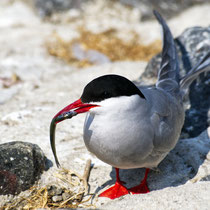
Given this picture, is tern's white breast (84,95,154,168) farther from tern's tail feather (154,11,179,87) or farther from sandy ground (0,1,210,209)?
tern's tail feather (154,11,179,87)

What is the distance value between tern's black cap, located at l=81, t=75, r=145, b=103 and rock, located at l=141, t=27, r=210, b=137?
1.52 m

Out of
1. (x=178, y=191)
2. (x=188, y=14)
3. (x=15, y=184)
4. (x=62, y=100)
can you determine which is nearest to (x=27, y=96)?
(x=62, y=100)

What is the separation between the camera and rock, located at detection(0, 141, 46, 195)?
3053mm

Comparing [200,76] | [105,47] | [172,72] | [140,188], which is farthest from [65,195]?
[105,47]

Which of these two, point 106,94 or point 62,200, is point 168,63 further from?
point 62,200

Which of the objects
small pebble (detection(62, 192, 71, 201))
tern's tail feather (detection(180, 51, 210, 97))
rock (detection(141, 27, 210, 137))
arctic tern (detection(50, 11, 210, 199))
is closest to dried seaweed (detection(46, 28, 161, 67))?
rock (detection(141, 27, 210, 137))

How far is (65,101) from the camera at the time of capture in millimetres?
4711

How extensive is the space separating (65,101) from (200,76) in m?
1.74

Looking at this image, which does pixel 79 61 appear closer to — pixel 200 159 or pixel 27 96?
pixel 27 96

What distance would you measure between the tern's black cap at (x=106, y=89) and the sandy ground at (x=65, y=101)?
2.66 feet

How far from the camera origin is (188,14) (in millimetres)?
7289

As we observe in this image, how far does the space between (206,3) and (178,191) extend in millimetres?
5504

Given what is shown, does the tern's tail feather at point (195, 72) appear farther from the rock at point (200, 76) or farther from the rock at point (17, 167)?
the rock at point (17, 167)

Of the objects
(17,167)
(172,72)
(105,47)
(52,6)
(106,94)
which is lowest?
(105,47)
